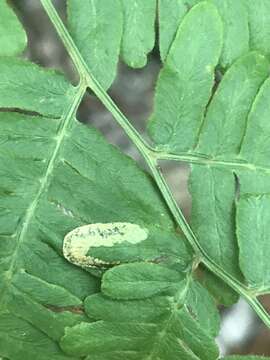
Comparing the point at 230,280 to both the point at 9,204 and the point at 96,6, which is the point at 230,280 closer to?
the point at 9,204

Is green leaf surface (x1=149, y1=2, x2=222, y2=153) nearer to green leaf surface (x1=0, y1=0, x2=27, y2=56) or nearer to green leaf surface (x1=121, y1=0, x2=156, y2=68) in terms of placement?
green leaf surface (x1=121, y1=0, x2=156, y2=68)

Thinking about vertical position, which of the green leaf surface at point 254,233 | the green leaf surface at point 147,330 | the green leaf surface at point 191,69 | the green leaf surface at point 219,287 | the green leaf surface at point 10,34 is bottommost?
the green leaf surface at point 147,330

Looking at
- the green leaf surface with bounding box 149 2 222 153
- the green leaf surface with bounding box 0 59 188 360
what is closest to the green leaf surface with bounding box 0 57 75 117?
the green leaf surface with bounding box 0 59 188 360

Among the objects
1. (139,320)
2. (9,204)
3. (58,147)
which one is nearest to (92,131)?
(58,147)

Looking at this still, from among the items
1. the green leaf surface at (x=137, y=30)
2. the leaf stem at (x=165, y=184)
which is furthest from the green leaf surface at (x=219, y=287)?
the green leaf surface at (x=137, y=30)

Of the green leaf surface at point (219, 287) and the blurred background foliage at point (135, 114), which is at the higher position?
the blurred background foliage at point (135, 114)

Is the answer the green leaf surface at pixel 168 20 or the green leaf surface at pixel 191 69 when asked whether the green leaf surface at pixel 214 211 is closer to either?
the green leaf surface at pixel 191 69
